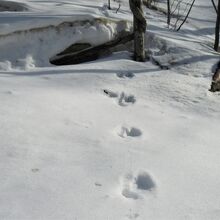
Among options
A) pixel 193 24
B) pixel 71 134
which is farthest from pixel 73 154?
pixel 193 24

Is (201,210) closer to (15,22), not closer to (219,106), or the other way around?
(219,106)

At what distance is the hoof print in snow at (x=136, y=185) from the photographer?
127 inches

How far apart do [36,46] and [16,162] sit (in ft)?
9.92

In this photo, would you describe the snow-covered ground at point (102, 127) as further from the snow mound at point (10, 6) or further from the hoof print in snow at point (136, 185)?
the snow mound at point (10, 6)

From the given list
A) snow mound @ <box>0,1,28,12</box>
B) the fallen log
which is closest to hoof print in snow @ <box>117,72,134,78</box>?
the fallen log

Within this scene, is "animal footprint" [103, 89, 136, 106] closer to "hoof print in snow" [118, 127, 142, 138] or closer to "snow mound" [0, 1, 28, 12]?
"hoof print in snow" [118, 127, 142, 138]

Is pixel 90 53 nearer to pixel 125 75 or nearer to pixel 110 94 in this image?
pixel 125 75

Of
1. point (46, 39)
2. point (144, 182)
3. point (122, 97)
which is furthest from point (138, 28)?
point (144, 182)

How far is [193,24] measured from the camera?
11.4m

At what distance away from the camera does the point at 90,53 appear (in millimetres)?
6469

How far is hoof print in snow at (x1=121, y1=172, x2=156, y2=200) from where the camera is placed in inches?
127

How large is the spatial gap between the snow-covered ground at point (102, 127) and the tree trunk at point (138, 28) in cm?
16

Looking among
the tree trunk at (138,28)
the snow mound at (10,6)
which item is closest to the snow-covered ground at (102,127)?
the tree trunk at (138,28)

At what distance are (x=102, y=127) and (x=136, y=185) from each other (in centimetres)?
104
